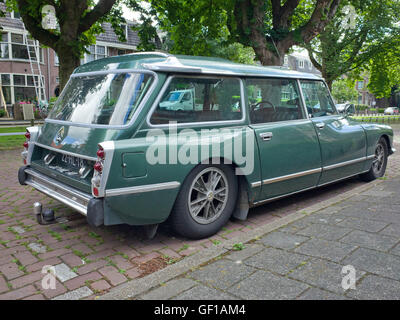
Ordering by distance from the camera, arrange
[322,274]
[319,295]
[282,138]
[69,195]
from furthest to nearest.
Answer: [282,138]
[69,195]
[322,274]
[319,295]

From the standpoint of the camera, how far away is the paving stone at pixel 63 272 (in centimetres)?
291

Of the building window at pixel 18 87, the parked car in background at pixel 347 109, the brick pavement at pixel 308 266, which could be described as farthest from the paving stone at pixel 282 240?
the building window at pixel 18 87

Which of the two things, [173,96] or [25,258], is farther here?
[173,96]

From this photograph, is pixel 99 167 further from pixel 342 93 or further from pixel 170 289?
pixel 342 93

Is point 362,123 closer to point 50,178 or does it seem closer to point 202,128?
point 202,128

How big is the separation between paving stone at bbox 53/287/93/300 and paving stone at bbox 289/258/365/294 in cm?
154

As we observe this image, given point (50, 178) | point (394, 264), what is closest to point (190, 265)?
point (394, 264)

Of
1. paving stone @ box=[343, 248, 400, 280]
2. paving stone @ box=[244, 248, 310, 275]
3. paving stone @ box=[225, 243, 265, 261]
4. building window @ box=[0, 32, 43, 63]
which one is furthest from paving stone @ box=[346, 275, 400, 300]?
building window @ box=[0, 32, 43, 63]

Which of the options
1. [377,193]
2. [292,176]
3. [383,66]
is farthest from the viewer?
[383,66]

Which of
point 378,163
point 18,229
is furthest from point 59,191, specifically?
point 378,163

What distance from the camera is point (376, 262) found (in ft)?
9.71

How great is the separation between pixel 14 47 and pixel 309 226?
31149mm

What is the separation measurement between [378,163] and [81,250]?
5123 millimetres

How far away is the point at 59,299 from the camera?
8.43ft
